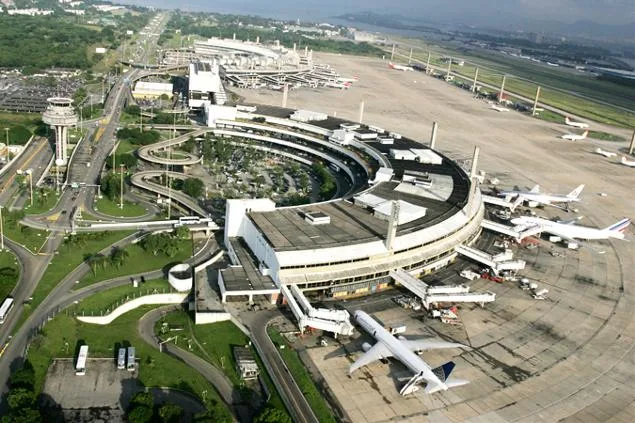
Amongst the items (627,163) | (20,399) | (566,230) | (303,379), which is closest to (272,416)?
(303,379)

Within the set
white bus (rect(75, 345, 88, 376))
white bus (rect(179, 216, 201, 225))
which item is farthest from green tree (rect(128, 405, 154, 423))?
white bus (rect(179, 216, 201, 225))

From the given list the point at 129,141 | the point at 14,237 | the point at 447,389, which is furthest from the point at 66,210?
the point at 447,389

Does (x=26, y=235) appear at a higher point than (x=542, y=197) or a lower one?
lower

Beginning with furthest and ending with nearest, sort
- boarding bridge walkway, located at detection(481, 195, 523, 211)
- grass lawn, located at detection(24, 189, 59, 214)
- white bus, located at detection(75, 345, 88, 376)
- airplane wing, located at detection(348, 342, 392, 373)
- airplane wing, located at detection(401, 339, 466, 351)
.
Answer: boarding bridge walkway, located at detection(481, 195, 523, 211) < grass lawn, located at detection(24, 189, 59, 214) < airplane wing, located at detection(401, 339, 466, 351) < airplane wing, located at detection(348, 342, 392, 373) < white bus, located at detection(75, 345, 88, 376)

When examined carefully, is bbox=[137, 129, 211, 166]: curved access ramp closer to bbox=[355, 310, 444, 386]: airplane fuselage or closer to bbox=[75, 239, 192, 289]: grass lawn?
bbox=[75, 239, 192, 289]: grass lawn

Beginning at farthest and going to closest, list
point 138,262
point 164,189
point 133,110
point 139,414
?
point 133,110, point 164,189, point 138,262, point 139,414

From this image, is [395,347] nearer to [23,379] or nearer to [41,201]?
[23,379]
